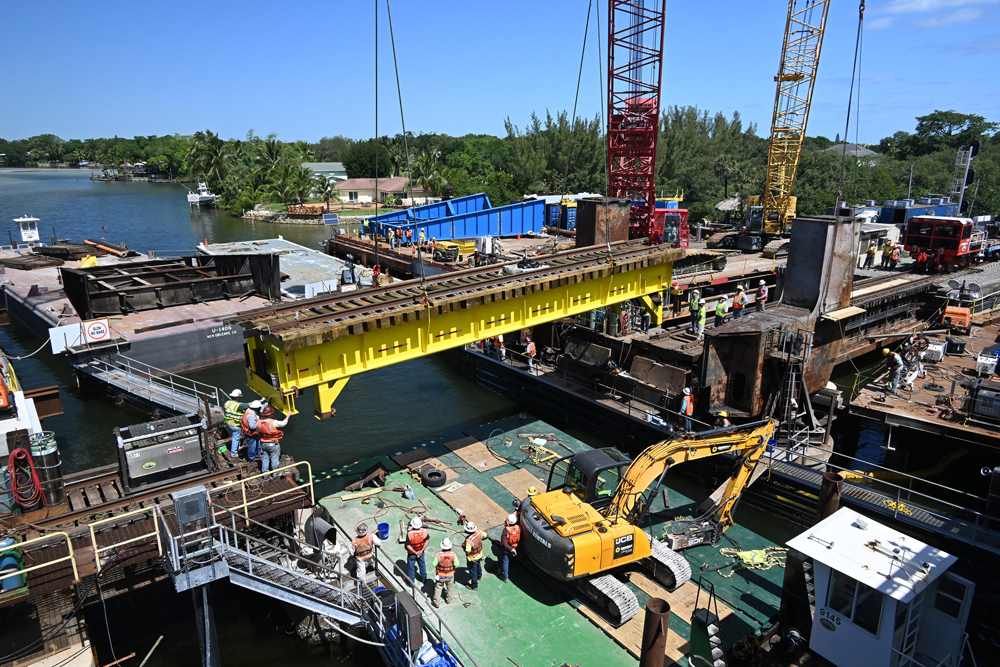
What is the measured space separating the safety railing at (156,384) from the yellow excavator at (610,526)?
14298mm

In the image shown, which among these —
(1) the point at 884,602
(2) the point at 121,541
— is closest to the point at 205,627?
(2) the point at 121,541

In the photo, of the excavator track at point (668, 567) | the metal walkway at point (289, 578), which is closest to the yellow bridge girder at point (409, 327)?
the metal walkway at point (289, 578)

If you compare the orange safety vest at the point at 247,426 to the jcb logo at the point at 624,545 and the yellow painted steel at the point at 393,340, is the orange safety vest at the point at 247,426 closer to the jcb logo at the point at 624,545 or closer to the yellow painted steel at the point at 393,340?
the yellow painted steel at the point at 393,340

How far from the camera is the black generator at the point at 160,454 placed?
42.3ft

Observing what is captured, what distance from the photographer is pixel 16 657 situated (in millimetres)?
10156

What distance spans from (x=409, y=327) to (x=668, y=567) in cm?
783

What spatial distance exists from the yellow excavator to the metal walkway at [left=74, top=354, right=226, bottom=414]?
45.9ft

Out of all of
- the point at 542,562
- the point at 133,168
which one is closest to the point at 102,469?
the point at 542,562

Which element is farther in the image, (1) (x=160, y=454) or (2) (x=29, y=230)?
(2) (x=29, y=230)

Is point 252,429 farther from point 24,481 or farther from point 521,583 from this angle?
point 521,583

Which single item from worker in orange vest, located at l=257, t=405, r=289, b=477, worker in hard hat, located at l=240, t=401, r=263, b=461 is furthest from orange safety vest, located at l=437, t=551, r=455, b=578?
worker in hard hat, located at l=240, t=401, r=263, b=461

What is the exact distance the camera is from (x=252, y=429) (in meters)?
14.2

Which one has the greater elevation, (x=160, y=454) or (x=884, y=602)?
(x=884, y=602)

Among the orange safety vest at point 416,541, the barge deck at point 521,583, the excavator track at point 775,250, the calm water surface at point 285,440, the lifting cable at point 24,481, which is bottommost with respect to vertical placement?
the calm water surface at point 285,440
